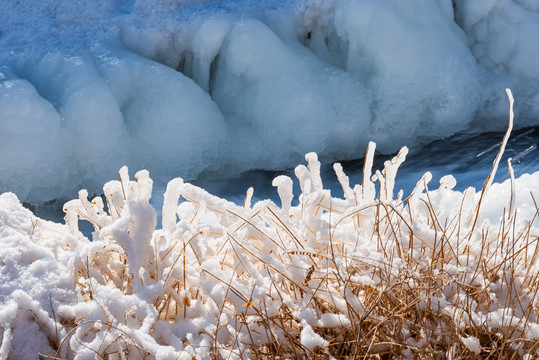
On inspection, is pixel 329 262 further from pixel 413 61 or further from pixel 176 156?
pixel 413 61

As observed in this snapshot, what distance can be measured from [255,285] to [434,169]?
132 inches

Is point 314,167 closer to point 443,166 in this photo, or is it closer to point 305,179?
point 305,179

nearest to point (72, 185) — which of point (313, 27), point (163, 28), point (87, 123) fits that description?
point (87, 123)

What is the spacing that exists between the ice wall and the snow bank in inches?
97.6

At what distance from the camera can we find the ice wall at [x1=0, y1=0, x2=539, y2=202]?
375cm

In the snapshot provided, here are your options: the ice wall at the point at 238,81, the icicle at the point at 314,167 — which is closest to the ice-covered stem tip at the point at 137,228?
the icicle at the point at 314,167

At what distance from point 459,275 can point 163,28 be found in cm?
350

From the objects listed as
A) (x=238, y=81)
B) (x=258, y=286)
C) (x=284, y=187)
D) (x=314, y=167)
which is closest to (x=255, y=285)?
(x=258, y=286)

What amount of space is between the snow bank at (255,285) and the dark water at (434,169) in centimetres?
260

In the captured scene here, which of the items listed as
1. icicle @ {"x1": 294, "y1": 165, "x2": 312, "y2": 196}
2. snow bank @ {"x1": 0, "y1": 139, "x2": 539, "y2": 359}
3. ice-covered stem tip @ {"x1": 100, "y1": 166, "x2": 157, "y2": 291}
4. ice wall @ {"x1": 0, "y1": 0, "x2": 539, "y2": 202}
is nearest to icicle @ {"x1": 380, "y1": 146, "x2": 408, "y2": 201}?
snow bank @ {"x1": 0, "y1": 139, "x2": 539, "y2": 359}

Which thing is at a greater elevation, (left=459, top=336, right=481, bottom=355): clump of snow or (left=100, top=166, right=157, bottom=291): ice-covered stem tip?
(left=100, top=166, right=157, bottom=291): ice-covered stem tip

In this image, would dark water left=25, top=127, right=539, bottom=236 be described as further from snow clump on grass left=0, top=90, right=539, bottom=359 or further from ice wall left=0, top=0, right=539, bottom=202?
snow clump on grass left=0, top=90, right=539, bottom=359

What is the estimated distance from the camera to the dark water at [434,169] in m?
4.00

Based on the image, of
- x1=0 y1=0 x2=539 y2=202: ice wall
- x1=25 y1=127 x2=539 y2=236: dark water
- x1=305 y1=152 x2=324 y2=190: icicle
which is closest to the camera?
x1=305 y1=152 x2=324 y2=190: icicle
